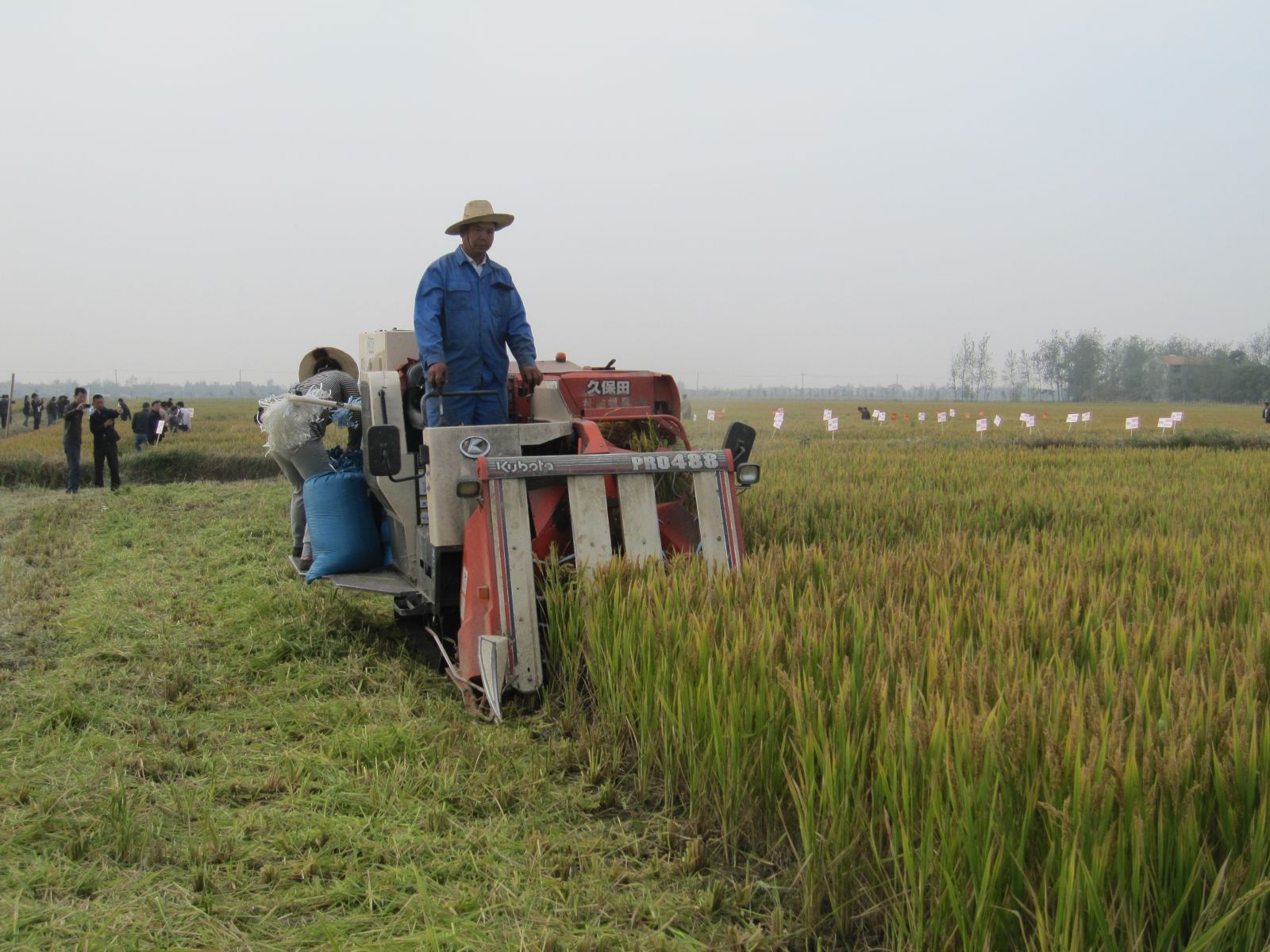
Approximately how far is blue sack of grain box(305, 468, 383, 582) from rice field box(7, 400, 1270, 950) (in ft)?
1.39

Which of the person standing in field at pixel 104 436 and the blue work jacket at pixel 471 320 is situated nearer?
the blue work jacket at pixel 471 320

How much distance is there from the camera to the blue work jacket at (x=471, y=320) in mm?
4969

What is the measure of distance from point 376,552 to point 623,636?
104 inches

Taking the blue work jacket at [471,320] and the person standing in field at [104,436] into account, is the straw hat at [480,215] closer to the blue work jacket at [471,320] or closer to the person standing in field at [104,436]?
the blue work jacket at [471,320]

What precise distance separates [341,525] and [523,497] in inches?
74.3

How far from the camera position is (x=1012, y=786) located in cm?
211

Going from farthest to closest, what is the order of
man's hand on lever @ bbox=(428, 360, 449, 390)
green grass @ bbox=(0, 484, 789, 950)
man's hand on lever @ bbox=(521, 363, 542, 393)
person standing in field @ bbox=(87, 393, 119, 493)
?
1. person standing in field @ bbox=(87, 393, 119, 493)
2. man's hand on lever @ bbox=(521, 363, 542, 393)
3. man's hand on lever @ bbox=(428, 360, 449, 390)
4. green grass @ bbox=(0, 484, 789, 950)

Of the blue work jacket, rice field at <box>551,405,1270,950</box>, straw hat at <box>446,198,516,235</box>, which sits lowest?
rice field at <box>551,405,1270,950</box>

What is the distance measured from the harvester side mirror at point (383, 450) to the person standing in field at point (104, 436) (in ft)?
37.1

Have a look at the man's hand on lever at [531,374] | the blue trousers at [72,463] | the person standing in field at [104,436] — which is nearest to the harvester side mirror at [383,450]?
the man's hand on lever at [531,374]

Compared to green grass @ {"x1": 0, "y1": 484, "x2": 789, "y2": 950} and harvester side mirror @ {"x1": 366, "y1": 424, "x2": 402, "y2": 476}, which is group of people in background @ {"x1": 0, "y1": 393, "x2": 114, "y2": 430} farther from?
harvester side mirror @ {"x1": 366, "y1": 424, "x2": 402, "y2": 476}

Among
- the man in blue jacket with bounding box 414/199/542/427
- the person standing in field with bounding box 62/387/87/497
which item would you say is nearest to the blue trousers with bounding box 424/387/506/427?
the man in blue jacket with bounding box 414/199/542/427

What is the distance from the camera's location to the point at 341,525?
Answer: 5648 millimetres

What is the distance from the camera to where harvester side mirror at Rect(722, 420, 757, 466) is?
4.79 metres
